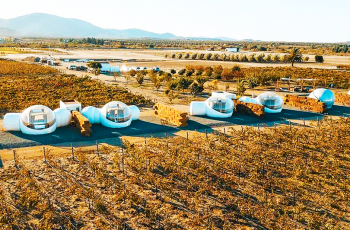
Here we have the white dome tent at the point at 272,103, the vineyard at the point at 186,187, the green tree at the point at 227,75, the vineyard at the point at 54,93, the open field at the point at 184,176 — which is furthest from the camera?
the green tree at the point at 227,75

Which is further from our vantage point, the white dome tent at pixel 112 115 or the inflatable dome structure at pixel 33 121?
the white dome tent at pixel 112 115

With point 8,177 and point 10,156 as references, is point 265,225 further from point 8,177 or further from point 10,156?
point 10,156

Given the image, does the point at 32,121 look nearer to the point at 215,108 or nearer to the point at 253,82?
the point at 215,108

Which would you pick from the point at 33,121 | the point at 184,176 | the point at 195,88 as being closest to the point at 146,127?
the point at 33,121

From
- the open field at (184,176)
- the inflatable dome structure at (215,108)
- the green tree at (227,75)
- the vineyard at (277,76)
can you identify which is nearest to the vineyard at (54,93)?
the inflatable dome structure at (215,108)

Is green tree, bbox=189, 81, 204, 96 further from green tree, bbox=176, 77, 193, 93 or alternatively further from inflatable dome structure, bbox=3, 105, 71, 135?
inflatable dome structure, bbox=3, 105, 71, 135

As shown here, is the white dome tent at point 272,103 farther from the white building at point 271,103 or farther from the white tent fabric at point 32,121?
the white tent fabric at point 32,121

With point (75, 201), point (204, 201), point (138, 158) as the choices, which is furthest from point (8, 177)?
point (204, 201)
